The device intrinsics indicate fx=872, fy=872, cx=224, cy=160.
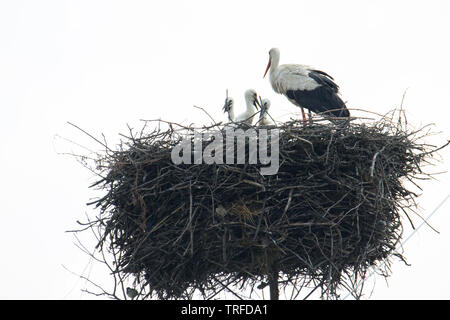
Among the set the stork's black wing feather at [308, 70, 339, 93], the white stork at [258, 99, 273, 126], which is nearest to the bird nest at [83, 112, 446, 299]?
the white stork at [258, 99, 273, 126]

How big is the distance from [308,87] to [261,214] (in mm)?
2415

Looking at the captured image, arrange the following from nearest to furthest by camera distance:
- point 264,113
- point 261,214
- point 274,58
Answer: point 261,214 < point 264,113 < point 274,58

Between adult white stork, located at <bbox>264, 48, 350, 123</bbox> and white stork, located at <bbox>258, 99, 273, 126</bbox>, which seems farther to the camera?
adult white stork, located at <bbox>264, 48, 350, 123</bbox>

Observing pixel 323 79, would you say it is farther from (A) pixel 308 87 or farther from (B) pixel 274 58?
(B) pixel 274 58

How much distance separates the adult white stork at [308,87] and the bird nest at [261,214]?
1542 millimetres

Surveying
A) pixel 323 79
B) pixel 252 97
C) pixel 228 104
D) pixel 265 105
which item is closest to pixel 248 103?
pixel 252 97

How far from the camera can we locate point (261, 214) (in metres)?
6.43

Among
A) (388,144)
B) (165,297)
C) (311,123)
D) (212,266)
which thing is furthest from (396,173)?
(165,297)

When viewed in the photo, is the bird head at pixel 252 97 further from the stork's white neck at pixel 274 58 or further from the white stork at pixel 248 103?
the stork's white neck at pixel 274 58

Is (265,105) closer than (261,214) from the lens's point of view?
No

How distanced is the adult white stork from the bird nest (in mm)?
1542

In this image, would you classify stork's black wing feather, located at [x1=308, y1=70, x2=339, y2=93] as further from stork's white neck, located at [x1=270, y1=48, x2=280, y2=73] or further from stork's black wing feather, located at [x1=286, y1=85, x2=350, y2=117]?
stork's white neck, located at [x1=270, y1=48, x2=280, y2=73]

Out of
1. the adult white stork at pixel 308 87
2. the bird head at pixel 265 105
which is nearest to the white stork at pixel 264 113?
the bird head at pixel 265 105

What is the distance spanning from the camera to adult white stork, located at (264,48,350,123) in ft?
27.6
